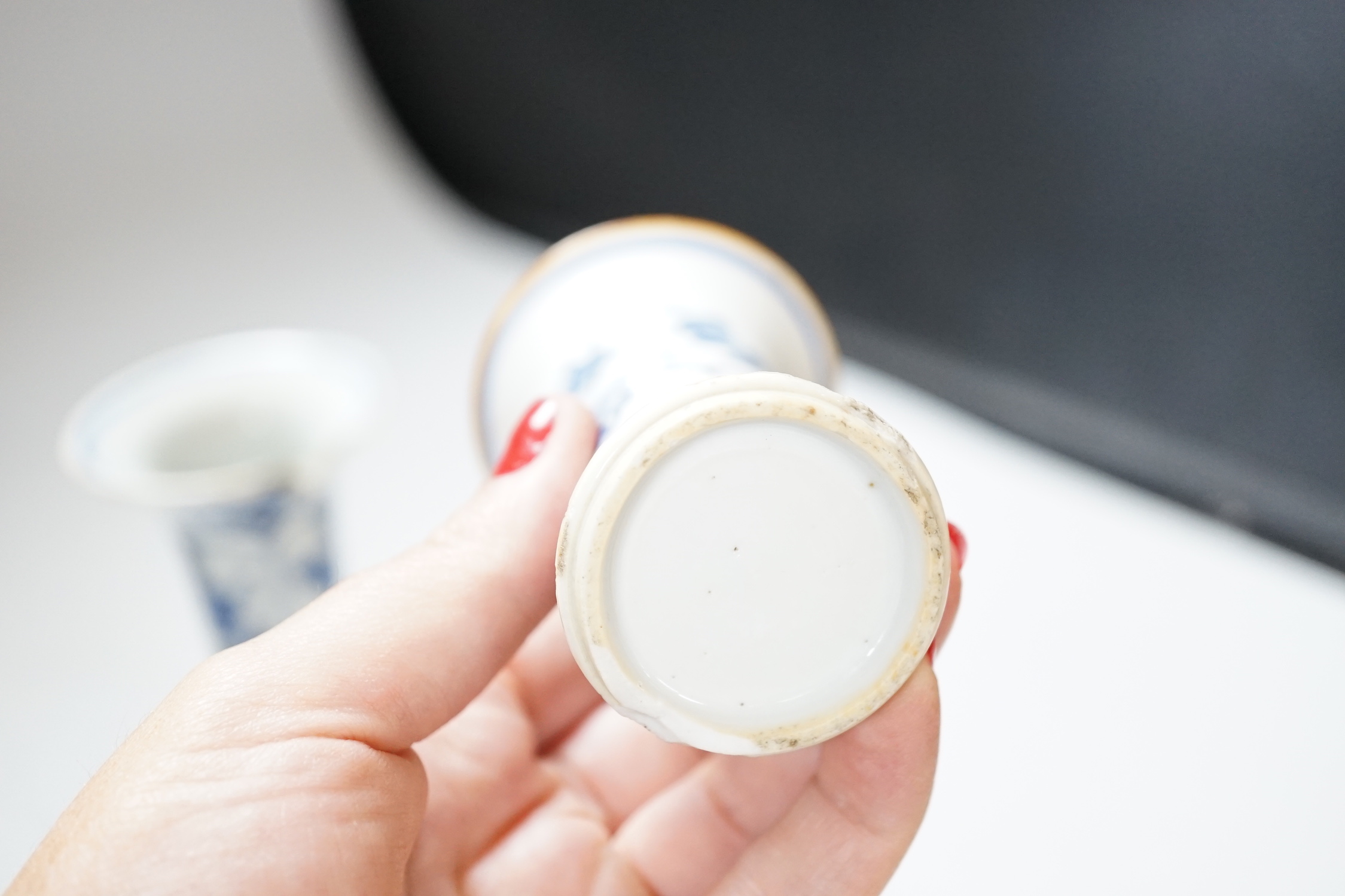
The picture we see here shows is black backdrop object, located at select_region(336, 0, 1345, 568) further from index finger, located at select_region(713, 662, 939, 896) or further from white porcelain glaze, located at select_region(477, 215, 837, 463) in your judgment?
index finger, located at select_region(713, 662, 939, 896)

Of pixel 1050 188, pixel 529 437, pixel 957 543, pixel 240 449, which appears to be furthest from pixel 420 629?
pixel 1050 188

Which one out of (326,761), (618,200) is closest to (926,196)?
(618,200)

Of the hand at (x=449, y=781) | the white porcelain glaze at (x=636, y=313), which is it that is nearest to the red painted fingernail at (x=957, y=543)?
the hand at (x=449, y=781)

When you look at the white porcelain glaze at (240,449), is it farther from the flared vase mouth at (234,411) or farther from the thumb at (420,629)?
the thumb at (420,629)

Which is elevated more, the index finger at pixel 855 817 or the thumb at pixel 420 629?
the thumb at pixel 420 629

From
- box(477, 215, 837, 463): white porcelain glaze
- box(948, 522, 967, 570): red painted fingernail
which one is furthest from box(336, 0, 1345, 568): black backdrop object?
box(948, 522, 967, 570): red painted fingernail

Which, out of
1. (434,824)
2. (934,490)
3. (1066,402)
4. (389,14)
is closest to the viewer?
(934,490)

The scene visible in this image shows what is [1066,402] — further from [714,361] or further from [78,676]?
[78,676]
